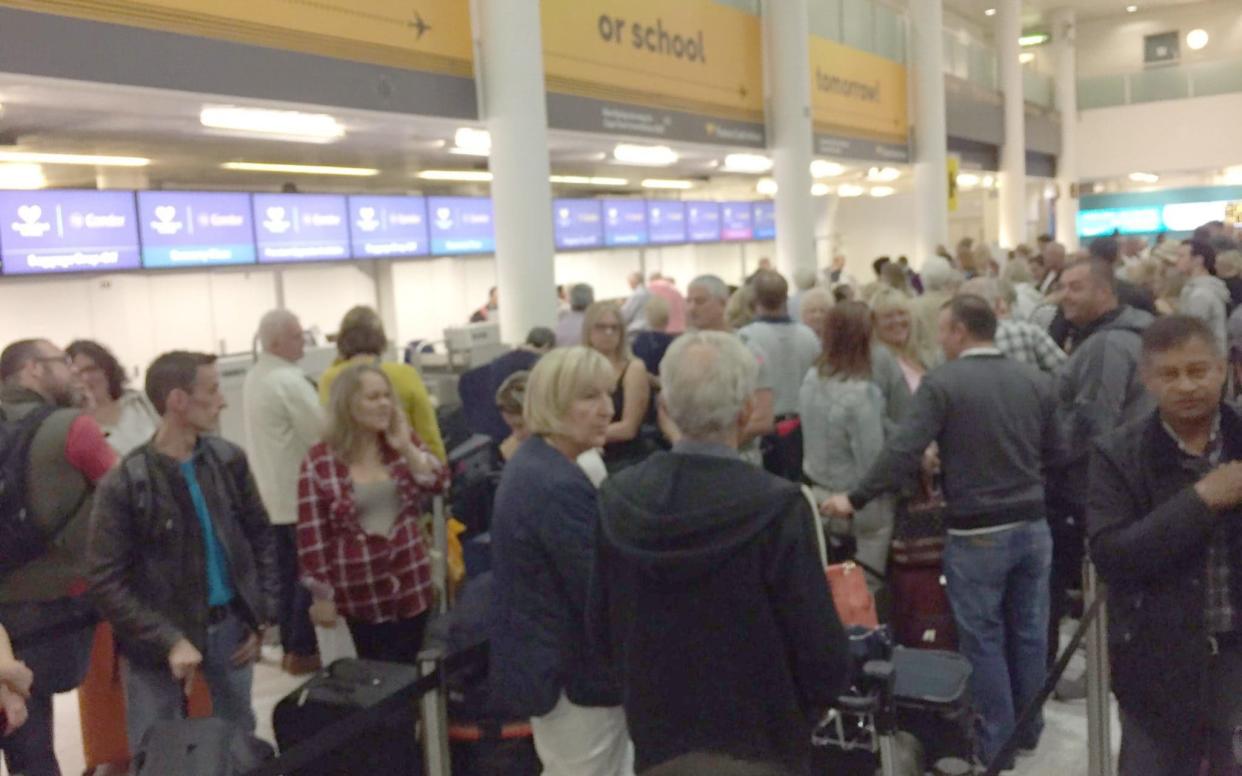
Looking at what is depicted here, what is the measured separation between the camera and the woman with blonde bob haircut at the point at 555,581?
2586mm

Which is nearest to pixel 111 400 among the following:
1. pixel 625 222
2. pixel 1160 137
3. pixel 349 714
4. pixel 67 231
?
pixel 349 714

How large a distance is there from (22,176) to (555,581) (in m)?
8.12

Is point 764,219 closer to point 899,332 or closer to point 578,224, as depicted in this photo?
point 578,224

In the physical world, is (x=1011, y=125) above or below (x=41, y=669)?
above

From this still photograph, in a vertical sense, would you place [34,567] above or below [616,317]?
below

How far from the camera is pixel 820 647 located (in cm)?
209

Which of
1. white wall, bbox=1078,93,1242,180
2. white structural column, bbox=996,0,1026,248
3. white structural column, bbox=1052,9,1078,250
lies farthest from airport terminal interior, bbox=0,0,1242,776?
white wall, bbox=1078,93,1242,180

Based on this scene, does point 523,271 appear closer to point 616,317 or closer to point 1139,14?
point 616,317

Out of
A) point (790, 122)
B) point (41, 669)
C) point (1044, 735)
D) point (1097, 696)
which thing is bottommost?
point (1044, 735)

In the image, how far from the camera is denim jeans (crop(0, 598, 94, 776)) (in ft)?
11.1

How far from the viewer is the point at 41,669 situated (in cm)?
342

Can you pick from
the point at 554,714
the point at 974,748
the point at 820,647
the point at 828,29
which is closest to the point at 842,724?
the point at 974,748

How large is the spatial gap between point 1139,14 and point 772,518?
27.4m

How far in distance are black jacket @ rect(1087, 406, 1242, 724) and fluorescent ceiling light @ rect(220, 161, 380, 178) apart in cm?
918
